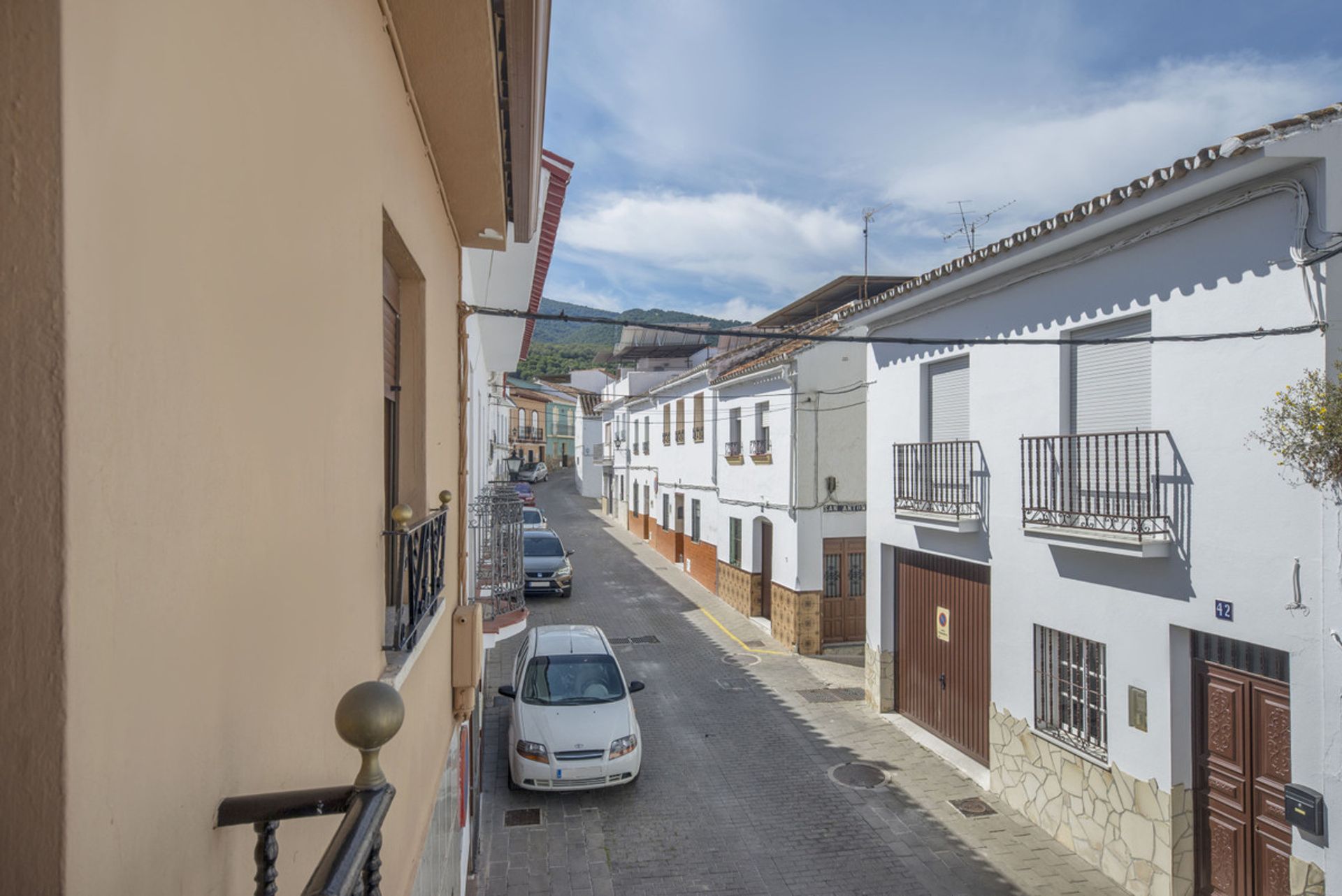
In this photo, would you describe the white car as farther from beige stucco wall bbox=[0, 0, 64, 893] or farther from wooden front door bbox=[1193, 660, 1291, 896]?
beige stucco wall bbox=[0, 0, 64, 893]

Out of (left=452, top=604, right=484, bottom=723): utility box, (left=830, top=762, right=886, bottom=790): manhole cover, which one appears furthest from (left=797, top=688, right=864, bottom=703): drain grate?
(left=452, top=604, right=484, bottom=723): utility box

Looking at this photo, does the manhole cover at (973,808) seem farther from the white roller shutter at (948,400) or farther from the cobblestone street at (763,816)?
the white roller shutter at (948,400)

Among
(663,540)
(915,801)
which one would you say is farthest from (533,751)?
(663,540)

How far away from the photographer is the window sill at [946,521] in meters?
9.07

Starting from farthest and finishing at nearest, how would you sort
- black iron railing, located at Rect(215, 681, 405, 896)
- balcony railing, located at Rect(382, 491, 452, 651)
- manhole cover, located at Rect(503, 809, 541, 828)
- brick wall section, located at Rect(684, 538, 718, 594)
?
brick wall section, located at Rect(684, 538, 718, 594), manhole cover, located at Rect(503, 809, 541, 828), balcony railing, located at Rect(382, 491, 452, 651), black iron railing, located at Rect(215, 681, 405, 896)

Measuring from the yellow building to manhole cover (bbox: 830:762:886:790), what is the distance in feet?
25.9

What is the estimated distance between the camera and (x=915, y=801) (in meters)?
8.85

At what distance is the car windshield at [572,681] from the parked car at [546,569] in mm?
8330

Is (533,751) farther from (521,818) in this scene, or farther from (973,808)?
(973,808)

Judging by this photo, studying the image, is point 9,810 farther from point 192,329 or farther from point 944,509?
point 944,509

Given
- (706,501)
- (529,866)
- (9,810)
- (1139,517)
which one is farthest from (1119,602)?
(706,501)

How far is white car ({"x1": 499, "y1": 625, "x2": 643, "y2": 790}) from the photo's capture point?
882cm

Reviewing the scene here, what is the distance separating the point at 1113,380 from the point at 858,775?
17.8ft

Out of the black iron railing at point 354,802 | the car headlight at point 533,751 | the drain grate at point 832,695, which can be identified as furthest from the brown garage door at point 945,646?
the black iron railing at point 354,802
